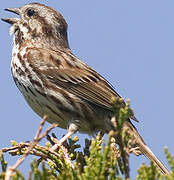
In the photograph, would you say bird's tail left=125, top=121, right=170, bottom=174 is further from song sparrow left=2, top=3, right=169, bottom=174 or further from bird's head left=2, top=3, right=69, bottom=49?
bird's head left=2, top=3, right=69, bottom=49

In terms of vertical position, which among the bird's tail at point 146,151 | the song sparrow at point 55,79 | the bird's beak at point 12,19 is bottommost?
the bird's tail at point 146,151

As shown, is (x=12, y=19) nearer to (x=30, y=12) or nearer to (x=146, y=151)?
(x=30, y=12)

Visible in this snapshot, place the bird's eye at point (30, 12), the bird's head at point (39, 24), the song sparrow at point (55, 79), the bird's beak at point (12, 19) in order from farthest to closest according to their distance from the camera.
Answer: the bird's eye at point (30, 12) < the bird's head at point (39, 24) < the bird's beak at point (12, 19) < the song sparrow at point (55, 79)

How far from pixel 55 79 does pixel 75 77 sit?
248 millimetres

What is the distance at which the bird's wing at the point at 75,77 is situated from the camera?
4.85m

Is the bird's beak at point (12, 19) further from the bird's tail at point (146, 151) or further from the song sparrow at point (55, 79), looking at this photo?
the bird's tail at point (146, 151)

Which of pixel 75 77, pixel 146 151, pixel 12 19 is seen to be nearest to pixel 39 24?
pixel 12 19

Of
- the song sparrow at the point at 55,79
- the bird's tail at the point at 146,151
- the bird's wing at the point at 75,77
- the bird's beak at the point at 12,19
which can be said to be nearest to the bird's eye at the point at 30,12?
the song sparrow at the point at 55,79

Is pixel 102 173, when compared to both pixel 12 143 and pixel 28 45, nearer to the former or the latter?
pixel 12 143

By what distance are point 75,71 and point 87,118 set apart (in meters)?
0.66

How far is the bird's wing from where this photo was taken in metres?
4.85

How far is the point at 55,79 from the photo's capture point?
4.90m

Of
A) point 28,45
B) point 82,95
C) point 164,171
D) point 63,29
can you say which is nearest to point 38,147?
point 164,171

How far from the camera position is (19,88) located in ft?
15.4
